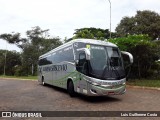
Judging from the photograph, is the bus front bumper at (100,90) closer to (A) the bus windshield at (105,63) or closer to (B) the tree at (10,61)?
(A) the bus windshield at (105,63)

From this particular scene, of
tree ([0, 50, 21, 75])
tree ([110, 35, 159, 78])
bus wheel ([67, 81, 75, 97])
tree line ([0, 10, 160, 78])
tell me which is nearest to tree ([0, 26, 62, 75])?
tree line ([0, 10, 160, 78])

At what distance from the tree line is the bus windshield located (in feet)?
28.3

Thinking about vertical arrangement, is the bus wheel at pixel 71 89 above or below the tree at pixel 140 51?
below

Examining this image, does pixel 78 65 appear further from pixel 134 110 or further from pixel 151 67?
pixel 151 67

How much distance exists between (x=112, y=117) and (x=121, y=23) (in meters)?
32.6

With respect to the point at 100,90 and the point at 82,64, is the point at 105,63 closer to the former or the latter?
the point at 82,64

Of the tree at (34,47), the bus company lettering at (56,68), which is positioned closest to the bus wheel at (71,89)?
the bus company lettering at (56,68)

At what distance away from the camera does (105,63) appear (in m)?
13.4

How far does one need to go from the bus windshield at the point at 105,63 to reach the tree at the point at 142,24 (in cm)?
2501

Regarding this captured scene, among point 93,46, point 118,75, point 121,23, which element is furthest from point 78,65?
point 121,23

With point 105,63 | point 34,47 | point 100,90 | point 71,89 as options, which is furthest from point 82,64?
point 34,47

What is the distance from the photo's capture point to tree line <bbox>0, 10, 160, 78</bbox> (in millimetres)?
23305

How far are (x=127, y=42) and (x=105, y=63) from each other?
961 cm

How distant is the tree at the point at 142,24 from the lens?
37656 mm
